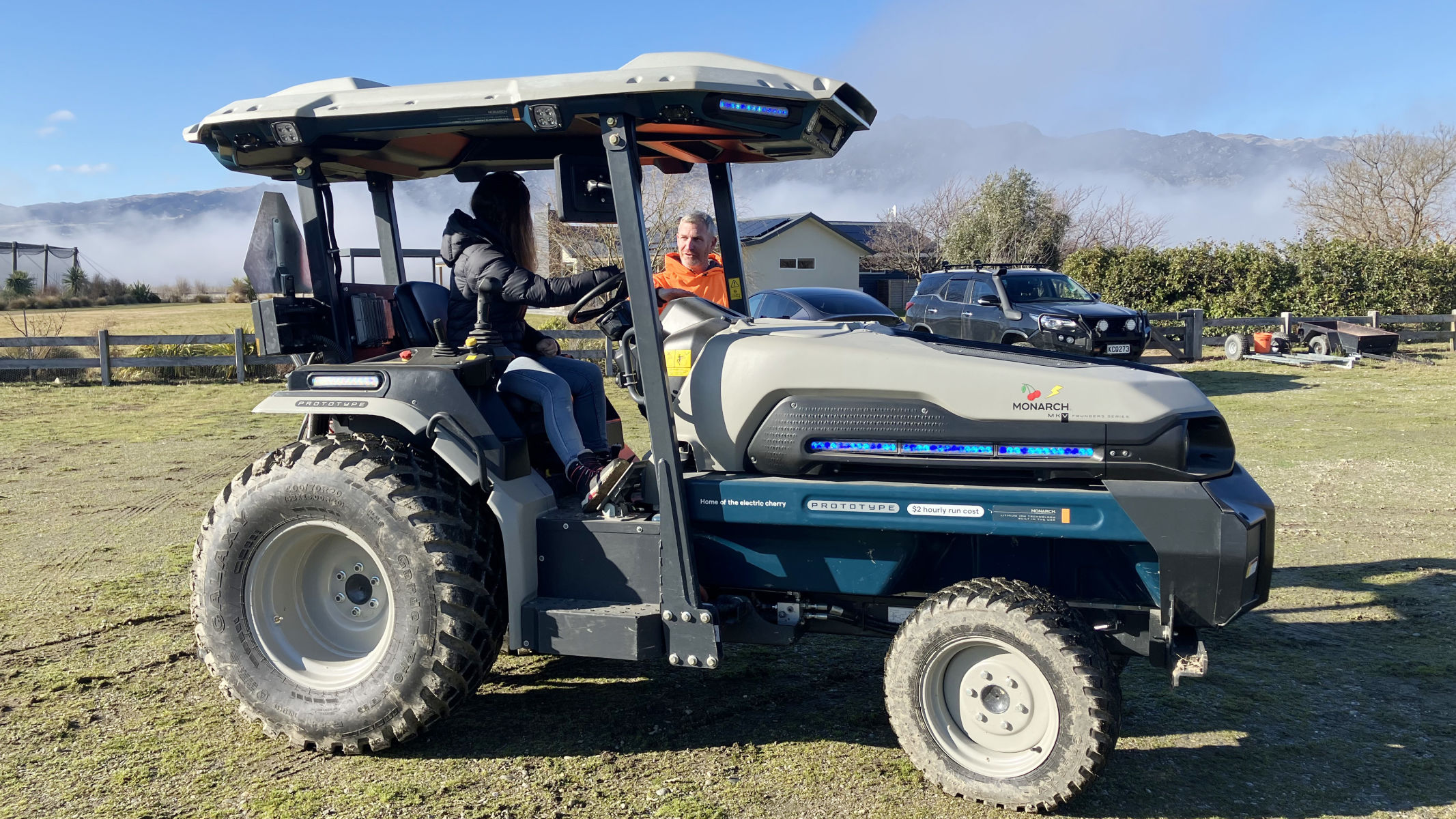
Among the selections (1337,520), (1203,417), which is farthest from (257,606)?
(1337,520)

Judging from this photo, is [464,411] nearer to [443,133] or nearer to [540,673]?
[443,133]

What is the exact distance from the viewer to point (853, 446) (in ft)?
11.3

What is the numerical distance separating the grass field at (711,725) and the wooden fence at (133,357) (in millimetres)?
11638

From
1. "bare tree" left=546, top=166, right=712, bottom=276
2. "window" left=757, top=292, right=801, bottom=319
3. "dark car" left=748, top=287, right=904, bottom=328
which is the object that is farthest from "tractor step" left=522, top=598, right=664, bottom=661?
"bare tree" left=546, top=166, right=712, bottom=276

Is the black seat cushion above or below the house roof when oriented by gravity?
below

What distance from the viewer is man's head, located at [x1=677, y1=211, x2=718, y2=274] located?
5.69 metres

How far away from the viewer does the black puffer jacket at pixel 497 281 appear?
3.74 m

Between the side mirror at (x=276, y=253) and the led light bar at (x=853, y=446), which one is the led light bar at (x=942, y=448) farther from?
the side mirror at (x=276, y=253)

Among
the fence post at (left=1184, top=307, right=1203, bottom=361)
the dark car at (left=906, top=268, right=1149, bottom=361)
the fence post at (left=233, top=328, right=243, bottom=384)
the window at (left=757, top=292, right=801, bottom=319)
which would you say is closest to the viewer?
the window at (left=757, top=292, right=801, bottom=319)

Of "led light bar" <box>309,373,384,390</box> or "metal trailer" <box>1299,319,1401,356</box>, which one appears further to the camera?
"metal trailer" <box>1299,319,1401,356</box>

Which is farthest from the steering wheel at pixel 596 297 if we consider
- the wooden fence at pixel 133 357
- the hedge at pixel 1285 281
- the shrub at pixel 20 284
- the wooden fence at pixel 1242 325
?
the shrub at pixel 20 284

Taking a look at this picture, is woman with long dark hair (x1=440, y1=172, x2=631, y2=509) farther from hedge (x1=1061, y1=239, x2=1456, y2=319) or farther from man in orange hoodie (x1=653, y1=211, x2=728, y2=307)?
hedge (x1=1061, y1=239, x2=1456, y2=319)

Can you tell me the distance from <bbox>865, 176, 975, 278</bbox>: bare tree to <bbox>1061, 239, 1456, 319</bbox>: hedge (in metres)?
19.5

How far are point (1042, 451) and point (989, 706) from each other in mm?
830
